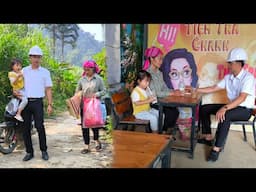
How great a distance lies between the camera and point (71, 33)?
2.18 meters

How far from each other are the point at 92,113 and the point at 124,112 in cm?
131

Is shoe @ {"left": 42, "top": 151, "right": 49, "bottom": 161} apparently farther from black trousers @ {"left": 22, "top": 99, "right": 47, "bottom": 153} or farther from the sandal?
the sandal

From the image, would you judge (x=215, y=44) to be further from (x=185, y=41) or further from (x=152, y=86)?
(x=152, y=86)

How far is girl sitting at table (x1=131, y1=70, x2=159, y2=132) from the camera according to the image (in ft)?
11.1

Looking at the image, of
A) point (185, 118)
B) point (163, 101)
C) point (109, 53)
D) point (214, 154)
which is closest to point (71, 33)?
point (109, 53)

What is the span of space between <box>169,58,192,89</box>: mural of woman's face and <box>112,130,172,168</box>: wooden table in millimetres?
2159

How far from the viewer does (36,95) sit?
2256mm

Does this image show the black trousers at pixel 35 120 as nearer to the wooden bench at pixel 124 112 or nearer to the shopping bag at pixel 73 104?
the shopping bag at pixel 73 104

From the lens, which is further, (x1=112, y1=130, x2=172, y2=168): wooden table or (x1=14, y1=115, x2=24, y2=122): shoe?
(x1=14, y1=115, x2=24, y2=122): shoe

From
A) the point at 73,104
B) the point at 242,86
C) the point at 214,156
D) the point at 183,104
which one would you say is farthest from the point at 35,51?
the point at 242,86

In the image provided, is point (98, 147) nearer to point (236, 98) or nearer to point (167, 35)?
point (236, 98)

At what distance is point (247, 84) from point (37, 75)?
84.3 inches

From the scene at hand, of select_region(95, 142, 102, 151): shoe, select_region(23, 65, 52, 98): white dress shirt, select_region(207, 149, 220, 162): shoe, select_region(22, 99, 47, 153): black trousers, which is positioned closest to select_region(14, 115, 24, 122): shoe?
select_region(22, 99, 47, 153): black trousers

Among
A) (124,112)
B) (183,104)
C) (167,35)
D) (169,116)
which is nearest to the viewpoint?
(183,104)
